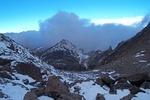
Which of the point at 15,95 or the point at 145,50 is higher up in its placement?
the point at 145,50

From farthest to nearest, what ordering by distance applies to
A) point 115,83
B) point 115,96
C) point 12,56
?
point 12,56
point 115,83
point 115,96

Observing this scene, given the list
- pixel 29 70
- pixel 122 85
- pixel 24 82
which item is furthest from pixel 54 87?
pixel 29 70

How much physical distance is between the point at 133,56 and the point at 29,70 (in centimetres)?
5632

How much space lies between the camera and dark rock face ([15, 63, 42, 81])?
66469mm

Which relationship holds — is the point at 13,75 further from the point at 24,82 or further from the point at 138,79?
the point at 138,79

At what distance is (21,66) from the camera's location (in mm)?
70125

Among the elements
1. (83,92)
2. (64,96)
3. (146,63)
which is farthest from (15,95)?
(146,63)

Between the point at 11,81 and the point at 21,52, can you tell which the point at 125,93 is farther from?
the point at 21,52

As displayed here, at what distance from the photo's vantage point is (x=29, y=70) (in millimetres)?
69812

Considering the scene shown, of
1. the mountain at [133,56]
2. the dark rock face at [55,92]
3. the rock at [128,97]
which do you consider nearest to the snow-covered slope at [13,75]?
the dark rock face at [55,92]

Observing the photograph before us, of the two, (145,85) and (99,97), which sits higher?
(145,85)

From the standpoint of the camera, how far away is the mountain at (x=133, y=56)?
99875 millimetres

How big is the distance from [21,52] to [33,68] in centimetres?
1667

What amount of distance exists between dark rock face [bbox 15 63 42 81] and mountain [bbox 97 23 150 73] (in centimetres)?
2999
